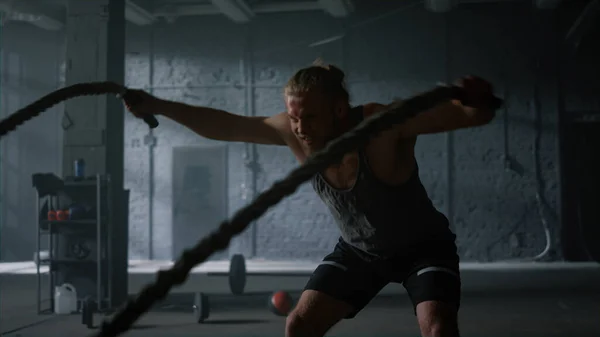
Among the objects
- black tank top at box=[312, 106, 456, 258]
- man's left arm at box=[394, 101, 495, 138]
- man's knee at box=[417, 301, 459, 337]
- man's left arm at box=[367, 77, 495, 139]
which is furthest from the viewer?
black tank top at box=[312, 106, 456, 258]

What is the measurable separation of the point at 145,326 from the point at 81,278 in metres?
1.41

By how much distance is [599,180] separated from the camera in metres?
10.8

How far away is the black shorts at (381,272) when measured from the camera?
2.30m

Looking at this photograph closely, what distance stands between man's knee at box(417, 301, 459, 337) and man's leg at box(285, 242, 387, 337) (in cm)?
29

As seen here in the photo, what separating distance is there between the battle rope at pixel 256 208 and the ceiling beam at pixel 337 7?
30.2 ft

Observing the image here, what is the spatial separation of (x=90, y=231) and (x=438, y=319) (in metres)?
5.00

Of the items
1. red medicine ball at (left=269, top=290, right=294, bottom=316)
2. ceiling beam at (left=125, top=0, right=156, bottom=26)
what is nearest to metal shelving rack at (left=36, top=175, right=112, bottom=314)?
red medicine ball at (left=269, top=290, right=294, bottom=316)

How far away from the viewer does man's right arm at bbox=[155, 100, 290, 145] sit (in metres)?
2.43

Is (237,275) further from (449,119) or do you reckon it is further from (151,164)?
(449,119)

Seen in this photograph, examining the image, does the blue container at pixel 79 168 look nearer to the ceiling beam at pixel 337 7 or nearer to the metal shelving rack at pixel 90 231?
the metal shelving rack at pixel 90 231

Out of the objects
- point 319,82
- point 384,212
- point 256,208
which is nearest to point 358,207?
point 384,212

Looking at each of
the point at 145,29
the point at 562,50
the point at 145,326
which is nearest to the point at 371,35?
the point at 562,50

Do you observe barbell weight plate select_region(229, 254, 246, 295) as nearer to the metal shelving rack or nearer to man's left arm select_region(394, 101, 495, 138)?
the metal shelving rack

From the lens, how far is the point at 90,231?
6.50 metres
